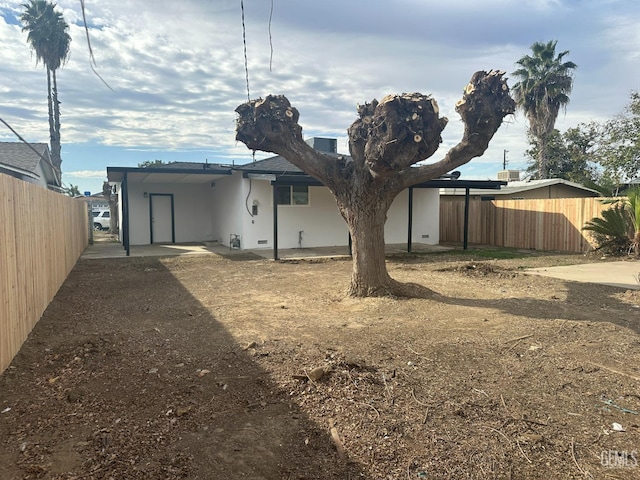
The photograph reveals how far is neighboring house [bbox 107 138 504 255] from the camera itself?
14727mm

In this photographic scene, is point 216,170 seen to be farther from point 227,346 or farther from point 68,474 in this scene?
point 68,474

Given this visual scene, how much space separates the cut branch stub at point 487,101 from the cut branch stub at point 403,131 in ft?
1.57

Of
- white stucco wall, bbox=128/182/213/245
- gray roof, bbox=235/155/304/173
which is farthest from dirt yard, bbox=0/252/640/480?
white stucco wall, bbox=128/182/213/245

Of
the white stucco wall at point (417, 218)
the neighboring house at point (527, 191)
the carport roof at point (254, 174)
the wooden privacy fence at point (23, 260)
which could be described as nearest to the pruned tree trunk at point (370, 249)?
the wooden privacy fence at point (23, 260)

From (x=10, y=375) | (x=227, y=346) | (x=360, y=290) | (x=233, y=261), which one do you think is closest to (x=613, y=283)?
(x=360, y=290)

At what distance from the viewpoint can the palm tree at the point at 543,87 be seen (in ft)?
83.0

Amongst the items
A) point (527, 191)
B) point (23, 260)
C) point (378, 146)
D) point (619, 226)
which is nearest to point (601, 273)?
point (619, 226)

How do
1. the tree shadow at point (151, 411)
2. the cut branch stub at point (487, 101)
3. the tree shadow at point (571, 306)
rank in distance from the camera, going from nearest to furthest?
1. the tree shadow at point (151, 411)
2. the tree shadow at point (571, 306)
3. the cut branch stub at point (487, 101)

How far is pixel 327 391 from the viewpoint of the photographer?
11.8 ft

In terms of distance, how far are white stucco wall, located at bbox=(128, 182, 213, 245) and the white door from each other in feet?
0.59

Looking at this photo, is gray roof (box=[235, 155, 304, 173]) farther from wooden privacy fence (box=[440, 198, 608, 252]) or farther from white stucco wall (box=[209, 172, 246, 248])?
wooden privacy fence (box=[440, 198, 608, 252])

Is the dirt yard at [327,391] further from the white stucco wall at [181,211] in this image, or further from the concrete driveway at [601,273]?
the white stucco wall at [181,211]

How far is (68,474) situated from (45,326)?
12.5 ft

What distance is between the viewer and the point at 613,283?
877cm
